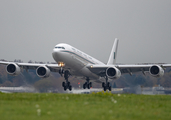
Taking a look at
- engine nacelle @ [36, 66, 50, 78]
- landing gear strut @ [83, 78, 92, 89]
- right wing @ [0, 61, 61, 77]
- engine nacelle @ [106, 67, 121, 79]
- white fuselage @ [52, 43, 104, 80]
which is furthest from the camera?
landing gear strut @ [83, 78, 92, 89]

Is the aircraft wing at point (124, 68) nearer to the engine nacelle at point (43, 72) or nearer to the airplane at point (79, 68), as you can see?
the airplane at point (79, 68)

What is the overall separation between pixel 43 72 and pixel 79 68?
197 inches

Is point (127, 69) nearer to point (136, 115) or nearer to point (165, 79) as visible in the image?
point (165, 79)

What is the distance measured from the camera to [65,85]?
127 feet

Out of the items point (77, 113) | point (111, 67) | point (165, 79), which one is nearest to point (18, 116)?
point (77, 113)

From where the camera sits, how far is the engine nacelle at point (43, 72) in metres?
37.8

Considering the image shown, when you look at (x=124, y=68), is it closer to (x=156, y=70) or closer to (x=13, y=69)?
(x=156, y=70)

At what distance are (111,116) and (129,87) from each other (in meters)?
33.4

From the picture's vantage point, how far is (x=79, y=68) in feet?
119

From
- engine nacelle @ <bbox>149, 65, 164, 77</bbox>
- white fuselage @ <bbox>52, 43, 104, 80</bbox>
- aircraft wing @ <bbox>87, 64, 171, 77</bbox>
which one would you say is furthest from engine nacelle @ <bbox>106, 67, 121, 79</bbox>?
engine nacelle @ <bbox>149, 65, 164, 77</bbox>

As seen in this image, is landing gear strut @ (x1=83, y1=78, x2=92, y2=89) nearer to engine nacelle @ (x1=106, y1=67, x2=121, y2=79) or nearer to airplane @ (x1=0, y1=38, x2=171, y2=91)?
airplane @ (x1=0, y1=38, x2=171, y2=91)

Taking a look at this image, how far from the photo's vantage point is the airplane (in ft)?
112

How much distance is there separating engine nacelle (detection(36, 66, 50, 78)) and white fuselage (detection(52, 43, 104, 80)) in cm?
344

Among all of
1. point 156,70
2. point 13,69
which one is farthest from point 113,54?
point 13,69
